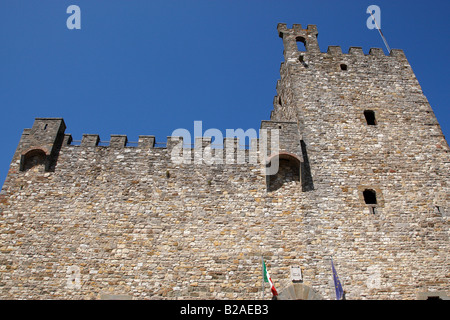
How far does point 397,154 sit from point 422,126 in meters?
1.96

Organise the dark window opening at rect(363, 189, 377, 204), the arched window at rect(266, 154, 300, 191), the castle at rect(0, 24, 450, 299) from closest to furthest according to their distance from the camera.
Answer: the castle at rect(0, 24, 450, 299), the dark window opening at rect(363, 189, 377, 204), the arched window at rect(266, 154, 300, 191)

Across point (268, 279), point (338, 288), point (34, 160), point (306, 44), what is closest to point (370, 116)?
point (306, 44)

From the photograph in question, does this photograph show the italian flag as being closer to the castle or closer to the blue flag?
the castle

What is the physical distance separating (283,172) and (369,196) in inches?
121

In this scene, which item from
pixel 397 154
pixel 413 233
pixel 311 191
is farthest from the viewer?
pixel 397 154

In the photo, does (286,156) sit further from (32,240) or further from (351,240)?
(32,240)

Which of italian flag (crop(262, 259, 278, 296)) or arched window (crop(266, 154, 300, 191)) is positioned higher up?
arched window (crop(266, 154, 300, 191))

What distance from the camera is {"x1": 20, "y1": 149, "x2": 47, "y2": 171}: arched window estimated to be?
1227cm

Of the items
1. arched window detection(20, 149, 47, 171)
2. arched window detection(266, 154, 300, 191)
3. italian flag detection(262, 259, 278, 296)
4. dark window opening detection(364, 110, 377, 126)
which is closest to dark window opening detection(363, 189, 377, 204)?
arched window detection(266, 154, 300, 191)

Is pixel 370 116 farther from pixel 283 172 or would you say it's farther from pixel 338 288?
pixel 338 288

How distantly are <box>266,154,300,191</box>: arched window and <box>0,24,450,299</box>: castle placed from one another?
1.6 inches

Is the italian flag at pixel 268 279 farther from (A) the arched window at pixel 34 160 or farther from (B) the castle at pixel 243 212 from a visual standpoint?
(A) the arched window at pixel 34 160

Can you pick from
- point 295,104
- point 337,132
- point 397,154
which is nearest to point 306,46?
point 295,104

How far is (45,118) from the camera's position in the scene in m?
13.3
